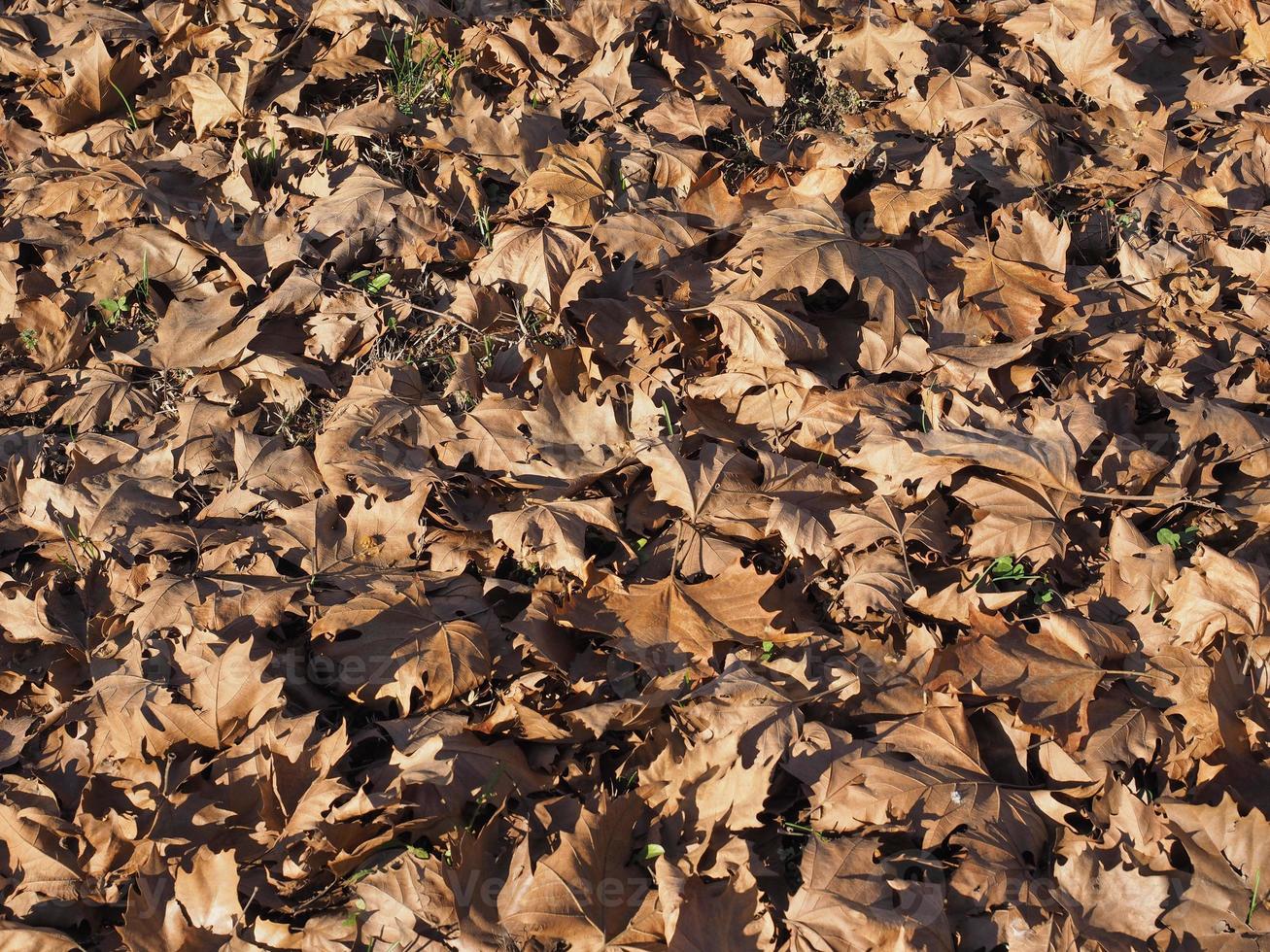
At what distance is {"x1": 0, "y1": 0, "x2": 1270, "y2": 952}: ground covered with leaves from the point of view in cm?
215

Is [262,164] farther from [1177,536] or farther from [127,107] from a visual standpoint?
[1177,536]

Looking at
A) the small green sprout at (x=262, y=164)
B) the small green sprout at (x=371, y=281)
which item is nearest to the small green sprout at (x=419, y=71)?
the small green sprout at (x=262, y=164)

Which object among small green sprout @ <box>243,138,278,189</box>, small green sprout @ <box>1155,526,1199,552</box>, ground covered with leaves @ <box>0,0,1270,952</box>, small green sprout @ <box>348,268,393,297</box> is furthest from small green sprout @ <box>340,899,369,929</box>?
small green sprout @ <box>243,138,278,189</box>

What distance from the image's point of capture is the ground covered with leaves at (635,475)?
84.7 inches

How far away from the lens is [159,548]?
2.72m

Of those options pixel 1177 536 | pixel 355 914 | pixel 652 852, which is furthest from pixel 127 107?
pixel 1177 536

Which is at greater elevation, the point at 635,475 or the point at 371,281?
the point at 371,281

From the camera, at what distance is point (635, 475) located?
2783 millimetres

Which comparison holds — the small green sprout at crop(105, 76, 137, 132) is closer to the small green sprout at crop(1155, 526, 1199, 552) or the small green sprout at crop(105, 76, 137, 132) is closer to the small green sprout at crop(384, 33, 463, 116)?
the small green sprout at crop(384, 33, 463, 116)

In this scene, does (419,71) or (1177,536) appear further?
(419,71)

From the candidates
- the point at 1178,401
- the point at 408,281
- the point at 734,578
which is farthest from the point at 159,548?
the point at 1178,401

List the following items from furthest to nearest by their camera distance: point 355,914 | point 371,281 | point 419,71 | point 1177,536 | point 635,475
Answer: point 419,71 < point 371,281 < point 635,475 < point 1177,536 < point 355,914

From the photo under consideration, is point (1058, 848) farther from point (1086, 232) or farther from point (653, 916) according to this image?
point (1086, 232)

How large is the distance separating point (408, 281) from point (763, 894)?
7.09 ft
